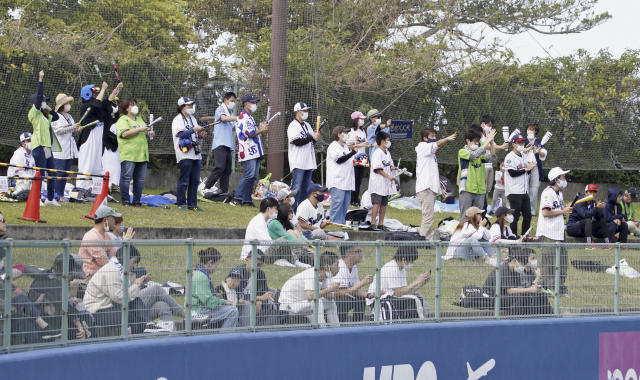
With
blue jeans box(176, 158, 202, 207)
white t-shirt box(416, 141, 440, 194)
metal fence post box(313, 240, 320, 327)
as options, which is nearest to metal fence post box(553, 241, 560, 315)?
metal fence post box(313, 240, 320, 327)

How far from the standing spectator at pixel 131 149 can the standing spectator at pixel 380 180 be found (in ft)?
10.7

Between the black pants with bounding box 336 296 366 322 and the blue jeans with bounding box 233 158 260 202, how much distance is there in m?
6.56

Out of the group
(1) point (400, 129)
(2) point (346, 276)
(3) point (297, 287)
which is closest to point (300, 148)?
(1) point (400, 129)

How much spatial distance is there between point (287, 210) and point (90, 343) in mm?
5015

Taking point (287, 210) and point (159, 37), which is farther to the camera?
point (159, 37)

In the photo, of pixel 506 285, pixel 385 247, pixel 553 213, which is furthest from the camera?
pixel 553 213

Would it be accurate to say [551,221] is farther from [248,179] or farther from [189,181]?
[189,181]

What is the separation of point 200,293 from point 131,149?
6.59 meters

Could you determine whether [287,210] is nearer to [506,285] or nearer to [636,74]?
[506,285]

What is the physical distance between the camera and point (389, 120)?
18047 mm

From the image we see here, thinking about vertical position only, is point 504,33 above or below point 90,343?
above

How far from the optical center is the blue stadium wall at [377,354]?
7021 millimetres

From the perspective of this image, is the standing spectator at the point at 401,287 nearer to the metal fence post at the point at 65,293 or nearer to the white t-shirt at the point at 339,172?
the metal fence post at the point at 65,293

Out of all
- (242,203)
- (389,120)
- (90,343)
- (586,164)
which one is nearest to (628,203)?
(586,164)
